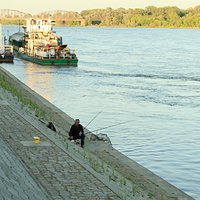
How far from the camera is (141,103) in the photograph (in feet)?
104

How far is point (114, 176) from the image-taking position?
11.3 m

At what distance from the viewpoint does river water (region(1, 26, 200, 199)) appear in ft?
57.9

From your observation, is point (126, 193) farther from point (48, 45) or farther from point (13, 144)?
point (48, 45)

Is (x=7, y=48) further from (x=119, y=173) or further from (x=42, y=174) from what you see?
(x=42, y=174)

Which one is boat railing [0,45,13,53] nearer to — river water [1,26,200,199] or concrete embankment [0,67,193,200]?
river water [1,26,200,199]

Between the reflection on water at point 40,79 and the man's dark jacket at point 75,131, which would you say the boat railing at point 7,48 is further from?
the man's dark jacket at point 75,131

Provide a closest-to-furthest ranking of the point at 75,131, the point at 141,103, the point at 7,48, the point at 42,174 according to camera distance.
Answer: the point at 42,174
the point at 75,131
the point at 141,103
the point at 7,48

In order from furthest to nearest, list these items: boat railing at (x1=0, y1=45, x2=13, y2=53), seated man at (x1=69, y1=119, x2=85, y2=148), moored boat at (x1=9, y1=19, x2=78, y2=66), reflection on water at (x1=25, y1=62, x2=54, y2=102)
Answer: boat railing at (x1=0, y1=45, x2=13, y2=53) < moored boat at (x1=9, y1=19, x2=78, y2=66) < reflection on water at (x1=25, y1=62, x2=54, y2=102) < seated man at (x1=69, y1=119, x2=85, y2=148)

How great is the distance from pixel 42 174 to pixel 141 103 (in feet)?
70.3

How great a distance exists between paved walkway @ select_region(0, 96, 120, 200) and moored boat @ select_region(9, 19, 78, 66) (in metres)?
43.5

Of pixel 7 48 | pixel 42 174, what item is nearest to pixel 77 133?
pixel 42 174

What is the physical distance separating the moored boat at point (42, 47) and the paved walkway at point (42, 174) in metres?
43.5

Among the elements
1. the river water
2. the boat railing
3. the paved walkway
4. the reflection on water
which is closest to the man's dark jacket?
the paved walkway

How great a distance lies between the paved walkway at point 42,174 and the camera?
331 inches
